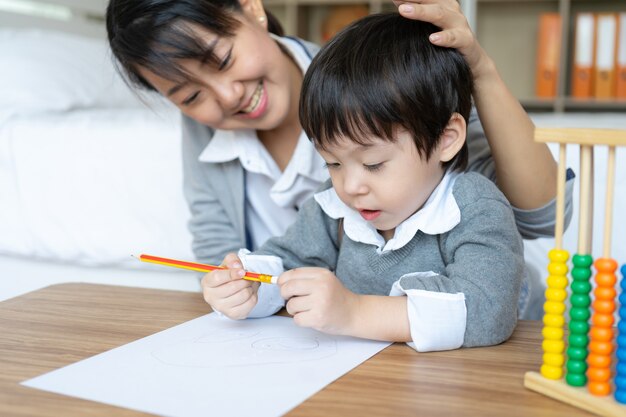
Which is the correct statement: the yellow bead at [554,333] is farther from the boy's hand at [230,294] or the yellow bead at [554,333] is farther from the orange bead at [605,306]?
the boy's hand at [230,294]

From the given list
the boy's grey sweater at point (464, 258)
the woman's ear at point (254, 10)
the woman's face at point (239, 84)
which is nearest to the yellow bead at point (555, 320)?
the boy's grey sweater at point (464, 258)

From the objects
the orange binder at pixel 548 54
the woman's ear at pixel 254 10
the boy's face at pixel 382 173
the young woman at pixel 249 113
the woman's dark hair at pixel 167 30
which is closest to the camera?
the boy's face at pixel 382 173

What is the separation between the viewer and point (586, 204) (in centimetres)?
51

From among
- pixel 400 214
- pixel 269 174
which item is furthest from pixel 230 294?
pixel 269 174

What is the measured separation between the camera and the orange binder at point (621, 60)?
8.80ft

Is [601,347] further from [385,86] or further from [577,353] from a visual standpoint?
[385,86]

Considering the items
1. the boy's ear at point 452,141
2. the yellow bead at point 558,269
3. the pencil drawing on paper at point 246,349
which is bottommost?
the pencil drawing on paper at point 246,349

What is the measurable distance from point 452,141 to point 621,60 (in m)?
2.28

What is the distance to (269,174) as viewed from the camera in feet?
3.76

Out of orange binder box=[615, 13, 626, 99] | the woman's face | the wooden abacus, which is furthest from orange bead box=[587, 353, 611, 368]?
orange binder box=[615, 13, 626, 99]

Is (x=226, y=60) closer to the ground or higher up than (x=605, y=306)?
higher up

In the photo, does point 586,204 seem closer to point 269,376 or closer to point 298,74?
point 269,376

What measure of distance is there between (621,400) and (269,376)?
0.85 feet

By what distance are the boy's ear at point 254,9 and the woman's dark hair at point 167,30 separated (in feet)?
0.25
